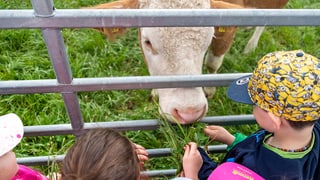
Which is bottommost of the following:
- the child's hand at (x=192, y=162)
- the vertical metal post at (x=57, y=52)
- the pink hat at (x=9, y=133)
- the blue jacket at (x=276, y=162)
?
the child's hand at (x=192, y=162)

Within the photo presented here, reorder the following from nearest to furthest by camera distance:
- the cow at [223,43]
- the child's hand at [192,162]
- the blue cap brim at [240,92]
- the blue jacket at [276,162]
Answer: the blue jacket at [276,162] → the blue cap brim at [240,92] → the child's hand at [192,162] → the cow at [223,43]

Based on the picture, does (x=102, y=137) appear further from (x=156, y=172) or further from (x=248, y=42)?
(x=248, y=42)

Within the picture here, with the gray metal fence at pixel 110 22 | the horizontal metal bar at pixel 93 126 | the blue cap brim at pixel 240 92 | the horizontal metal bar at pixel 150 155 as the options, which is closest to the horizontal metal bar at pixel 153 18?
the gray metal fence at pixel 110 22

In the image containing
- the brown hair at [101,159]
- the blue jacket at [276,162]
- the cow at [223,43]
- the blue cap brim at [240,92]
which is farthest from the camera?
the cow at [223,43]

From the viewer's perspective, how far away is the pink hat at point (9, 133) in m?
1.57

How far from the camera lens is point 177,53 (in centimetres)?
259

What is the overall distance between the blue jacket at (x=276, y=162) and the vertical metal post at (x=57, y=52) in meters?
0.85

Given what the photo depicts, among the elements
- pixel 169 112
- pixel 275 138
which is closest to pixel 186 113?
pixel 169 112

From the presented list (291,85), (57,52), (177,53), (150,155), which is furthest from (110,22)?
(150,155)

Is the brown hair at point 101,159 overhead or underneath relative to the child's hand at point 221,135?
overhead

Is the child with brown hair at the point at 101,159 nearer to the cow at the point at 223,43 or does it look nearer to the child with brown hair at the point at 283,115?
the child with brown hair at the point at 283,115

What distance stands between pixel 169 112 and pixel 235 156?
574 mm

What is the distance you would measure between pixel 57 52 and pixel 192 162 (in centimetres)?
80

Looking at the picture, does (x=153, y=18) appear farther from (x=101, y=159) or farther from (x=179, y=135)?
(x=179, y=135)
